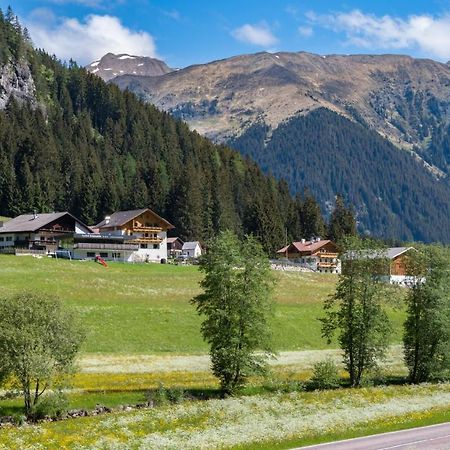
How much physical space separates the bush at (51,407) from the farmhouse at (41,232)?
7934 centimetres

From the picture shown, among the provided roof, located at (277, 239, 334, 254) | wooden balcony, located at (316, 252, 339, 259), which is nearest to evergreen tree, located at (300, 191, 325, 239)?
roof, located at (277, 239, 334, 254)

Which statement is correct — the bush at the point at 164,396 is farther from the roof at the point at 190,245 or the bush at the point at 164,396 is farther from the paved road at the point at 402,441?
the roof at the point at 190,245

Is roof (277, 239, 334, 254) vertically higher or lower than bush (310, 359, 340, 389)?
higher

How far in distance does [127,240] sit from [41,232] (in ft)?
57.1

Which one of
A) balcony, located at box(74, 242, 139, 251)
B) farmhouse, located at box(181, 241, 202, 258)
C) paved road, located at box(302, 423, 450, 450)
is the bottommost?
paved road, located at box(302, 423, 450, 450)

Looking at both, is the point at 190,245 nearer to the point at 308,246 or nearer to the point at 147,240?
the point at 147,240

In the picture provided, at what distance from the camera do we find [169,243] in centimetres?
15825

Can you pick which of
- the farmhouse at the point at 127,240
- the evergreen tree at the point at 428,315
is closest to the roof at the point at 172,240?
the farmhouse at the point at 127,240

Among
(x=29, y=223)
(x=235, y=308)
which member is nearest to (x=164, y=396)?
(x=235, y=308)

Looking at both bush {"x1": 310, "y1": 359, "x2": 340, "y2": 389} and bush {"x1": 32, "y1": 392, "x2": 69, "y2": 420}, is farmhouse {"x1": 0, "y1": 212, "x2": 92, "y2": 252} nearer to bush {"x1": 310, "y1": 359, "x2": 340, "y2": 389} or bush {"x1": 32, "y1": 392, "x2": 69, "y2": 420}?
bush {"x1": 310, "y1": 359, "x2": 340, "y2": 389}

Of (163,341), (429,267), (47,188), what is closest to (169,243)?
(47,188)

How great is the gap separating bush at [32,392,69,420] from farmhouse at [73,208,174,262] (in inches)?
3039

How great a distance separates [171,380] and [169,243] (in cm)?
10920

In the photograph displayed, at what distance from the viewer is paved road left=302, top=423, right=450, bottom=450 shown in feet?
97.9
